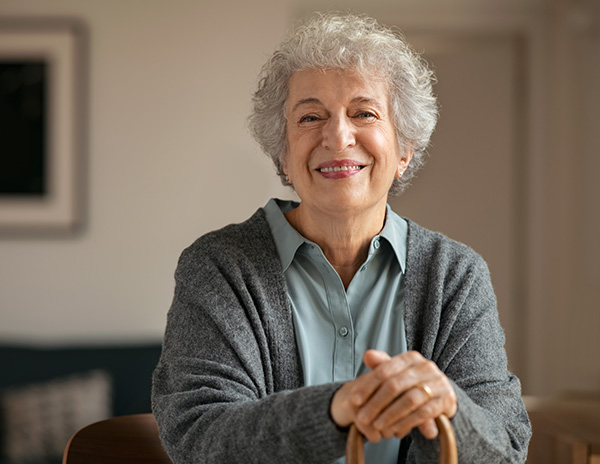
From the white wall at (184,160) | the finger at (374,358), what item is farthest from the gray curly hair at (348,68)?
the white wall at (184,160)

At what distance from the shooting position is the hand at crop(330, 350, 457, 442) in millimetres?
908

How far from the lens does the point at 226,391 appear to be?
1159mm

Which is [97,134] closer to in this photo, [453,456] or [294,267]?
[294,267]

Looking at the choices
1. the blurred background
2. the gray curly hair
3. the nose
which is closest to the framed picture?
the blurred background

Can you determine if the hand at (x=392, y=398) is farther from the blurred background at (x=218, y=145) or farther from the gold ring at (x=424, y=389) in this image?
the blurred background at (x=218, y=145)

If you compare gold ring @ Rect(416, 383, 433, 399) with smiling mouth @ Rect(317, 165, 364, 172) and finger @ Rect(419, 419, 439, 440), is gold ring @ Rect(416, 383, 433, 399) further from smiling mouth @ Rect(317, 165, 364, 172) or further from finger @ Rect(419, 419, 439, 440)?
smiling mouth @ Rect(317, 165, 364, 172)

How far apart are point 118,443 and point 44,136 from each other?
2.64 m

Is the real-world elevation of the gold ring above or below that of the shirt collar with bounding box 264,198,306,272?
below

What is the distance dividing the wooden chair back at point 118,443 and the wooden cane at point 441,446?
0.47 meters

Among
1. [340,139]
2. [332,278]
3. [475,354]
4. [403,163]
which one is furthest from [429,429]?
[403,163]

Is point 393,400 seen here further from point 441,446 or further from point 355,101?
point 355,101

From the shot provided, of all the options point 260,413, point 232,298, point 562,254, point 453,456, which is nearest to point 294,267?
point 232,298

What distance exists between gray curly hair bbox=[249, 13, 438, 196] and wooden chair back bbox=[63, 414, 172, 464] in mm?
603

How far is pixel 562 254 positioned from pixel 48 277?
101 inches
